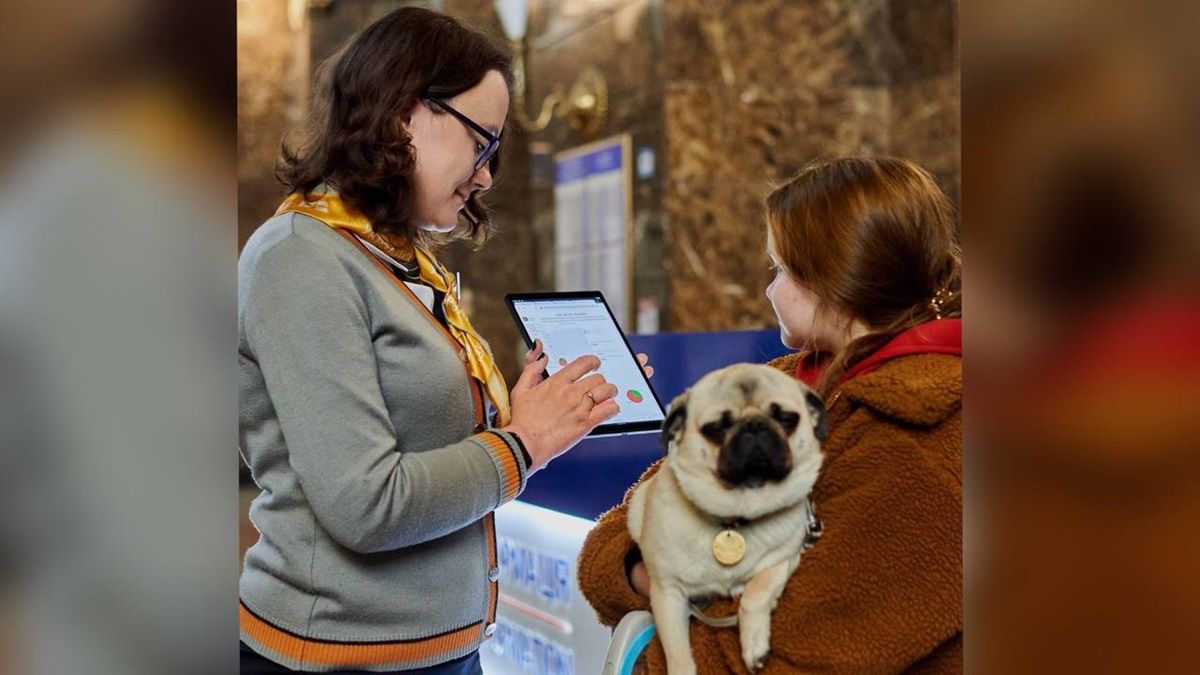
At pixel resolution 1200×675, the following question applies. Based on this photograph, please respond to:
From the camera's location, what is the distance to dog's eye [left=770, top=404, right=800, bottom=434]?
117 centimetres

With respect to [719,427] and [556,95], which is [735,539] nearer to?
[719,427]

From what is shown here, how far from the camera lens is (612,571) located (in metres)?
1.37

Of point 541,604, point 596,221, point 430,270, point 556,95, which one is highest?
point 556,95

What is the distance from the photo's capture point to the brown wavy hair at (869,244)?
132 cm

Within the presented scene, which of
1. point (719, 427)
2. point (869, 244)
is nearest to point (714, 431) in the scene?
point (719, 427)

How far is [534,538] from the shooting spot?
8.18 ft

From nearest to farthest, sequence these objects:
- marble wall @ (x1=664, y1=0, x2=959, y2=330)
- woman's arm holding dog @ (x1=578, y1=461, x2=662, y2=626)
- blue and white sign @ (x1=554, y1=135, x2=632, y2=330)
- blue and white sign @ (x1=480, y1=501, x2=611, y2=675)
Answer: woman's arm holding dog @ (x1=578, y1=461, x2=662, y2=626)
blue and white sign @ (x1=480, y1=501, x2=611, y2=675)
marble wall @ (x1=664, y1=0, x2=959, y2=330)
blue and white sign @ (x1=554, y1=135, x2=632, y2=330)

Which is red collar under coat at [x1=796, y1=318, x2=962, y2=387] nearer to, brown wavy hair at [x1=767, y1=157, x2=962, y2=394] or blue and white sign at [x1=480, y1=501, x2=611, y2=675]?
brown wavy hair at [x1=767, y1=157, x2=962, y2=394]

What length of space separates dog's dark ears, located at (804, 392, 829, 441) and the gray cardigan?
36cm

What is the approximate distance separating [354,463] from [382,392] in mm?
116

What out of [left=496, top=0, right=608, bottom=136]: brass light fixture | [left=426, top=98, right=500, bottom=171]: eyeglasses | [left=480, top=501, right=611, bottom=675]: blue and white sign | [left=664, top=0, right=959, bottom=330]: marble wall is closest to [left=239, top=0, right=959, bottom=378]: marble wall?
[left=664, top=0, right=959, bottom=330]: marble wall
